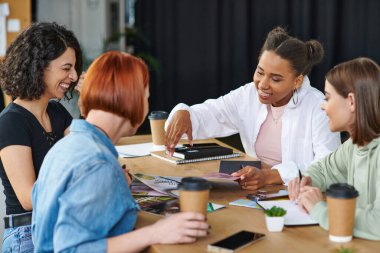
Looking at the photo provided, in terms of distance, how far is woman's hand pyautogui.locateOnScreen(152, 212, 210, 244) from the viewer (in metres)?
1.43

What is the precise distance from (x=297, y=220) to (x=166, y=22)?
457cm

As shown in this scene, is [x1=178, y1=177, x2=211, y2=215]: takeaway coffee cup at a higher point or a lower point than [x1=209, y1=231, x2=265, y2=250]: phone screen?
higher

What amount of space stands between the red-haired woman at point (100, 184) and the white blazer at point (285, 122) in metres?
0.77

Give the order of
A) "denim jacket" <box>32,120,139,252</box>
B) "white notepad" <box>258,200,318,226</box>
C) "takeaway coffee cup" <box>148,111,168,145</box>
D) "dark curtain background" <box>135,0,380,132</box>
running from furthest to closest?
"dark curtain background" <box>135,0,380,132</box> < "takeaway coffee cup" <box>148,111,168,145</box> < "white notepad" <box>258,200,318,226</box> < "denim jacket" <box>32,120,139,252</box>

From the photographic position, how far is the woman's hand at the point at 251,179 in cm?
195

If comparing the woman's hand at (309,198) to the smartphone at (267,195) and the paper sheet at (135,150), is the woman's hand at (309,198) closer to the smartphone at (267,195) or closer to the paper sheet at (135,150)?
the smartphone at (267,195)

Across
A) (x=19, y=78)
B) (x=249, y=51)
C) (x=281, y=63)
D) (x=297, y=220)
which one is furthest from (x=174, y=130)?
(x=249, y=51)

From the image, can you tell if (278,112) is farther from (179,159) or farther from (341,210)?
(341,210)

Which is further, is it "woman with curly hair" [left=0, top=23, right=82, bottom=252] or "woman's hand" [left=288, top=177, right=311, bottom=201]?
"woman with curly hair" [left=0, top=23, right=82, bottom=252]

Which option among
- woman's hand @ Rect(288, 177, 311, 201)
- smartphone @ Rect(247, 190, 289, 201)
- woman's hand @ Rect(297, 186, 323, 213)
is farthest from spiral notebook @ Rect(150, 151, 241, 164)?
woman's hand @ Rect(297, 186, 323, 213)

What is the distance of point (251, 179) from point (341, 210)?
575mm

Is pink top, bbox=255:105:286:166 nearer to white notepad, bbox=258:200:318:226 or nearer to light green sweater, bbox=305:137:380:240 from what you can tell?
light green sweater, bbox=305:137:380:240

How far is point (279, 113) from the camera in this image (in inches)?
109

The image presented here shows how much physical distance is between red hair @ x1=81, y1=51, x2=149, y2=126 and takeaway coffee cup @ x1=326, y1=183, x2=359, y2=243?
0.53 metres
